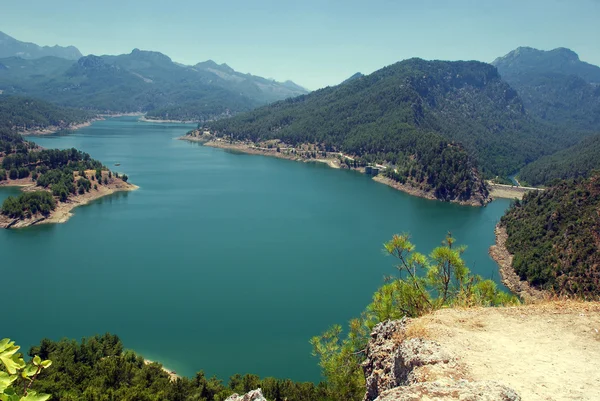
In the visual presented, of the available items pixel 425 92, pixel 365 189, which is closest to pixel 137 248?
pixel 365 189

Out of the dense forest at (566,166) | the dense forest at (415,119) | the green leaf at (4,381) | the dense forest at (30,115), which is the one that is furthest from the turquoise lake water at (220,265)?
the dense forest at (30,115)

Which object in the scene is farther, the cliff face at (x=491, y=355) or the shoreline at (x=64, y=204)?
the shoreline at (x=64, y=204)

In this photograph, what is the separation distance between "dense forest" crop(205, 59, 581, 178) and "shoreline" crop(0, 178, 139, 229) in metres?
56.5

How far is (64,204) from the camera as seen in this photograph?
2429 inches

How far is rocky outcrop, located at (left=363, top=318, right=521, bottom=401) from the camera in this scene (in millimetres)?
7418

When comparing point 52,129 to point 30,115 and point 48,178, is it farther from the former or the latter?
point 48,178

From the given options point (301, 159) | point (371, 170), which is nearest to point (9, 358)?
point (371, 170)

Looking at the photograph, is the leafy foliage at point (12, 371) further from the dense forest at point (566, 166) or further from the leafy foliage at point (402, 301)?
the dense forest at point (566, 166)

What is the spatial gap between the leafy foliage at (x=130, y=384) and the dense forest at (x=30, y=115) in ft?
457

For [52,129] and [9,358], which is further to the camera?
[52,129]

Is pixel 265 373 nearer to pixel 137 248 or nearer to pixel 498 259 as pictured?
pixel 137 248

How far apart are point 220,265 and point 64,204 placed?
33.5 metres

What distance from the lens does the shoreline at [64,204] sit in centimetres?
5353

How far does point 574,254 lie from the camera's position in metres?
38.0
